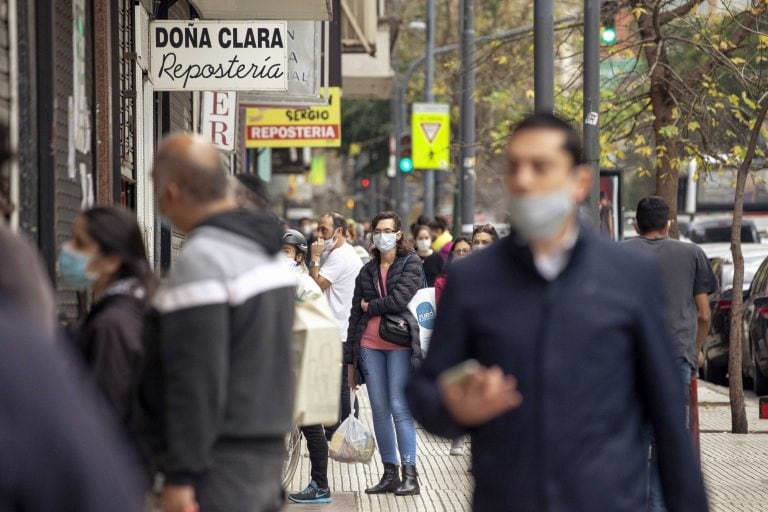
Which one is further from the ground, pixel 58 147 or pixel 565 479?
pixel 58 147

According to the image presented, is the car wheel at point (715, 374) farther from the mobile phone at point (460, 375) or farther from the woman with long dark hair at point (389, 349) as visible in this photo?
the mobile phone at point (460, 375)

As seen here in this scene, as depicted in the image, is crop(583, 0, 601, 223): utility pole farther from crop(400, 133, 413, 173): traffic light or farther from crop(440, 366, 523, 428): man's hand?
crop(400, 133, 413, 173): traffic light

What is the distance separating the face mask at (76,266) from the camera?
4.63 m

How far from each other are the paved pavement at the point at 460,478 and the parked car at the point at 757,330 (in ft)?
8.11

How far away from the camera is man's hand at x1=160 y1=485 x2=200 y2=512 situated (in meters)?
3.88

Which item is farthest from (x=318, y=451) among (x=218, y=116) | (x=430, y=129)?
(x=430, y=129)

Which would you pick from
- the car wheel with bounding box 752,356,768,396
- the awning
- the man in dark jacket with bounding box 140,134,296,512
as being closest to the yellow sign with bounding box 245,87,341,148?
the car wheel with bounding box 752,356,768,396

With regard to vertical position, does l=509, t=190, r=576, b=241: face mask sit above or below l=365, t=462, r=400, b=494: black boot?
above

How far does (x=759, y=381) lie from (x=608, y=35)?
419 cm

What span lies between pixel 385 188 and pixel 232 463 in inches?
2897

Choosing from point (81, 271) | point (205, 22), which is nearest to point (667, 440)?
point (81, 271)

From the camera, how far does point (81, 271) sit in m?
4.64

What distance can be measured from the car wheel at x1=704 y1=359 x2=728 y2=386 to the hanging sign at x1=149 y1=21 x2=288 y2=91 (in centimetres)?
960

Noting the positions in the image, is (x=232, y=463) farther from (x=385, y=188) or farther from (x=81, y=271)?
(x=385, y=188)
